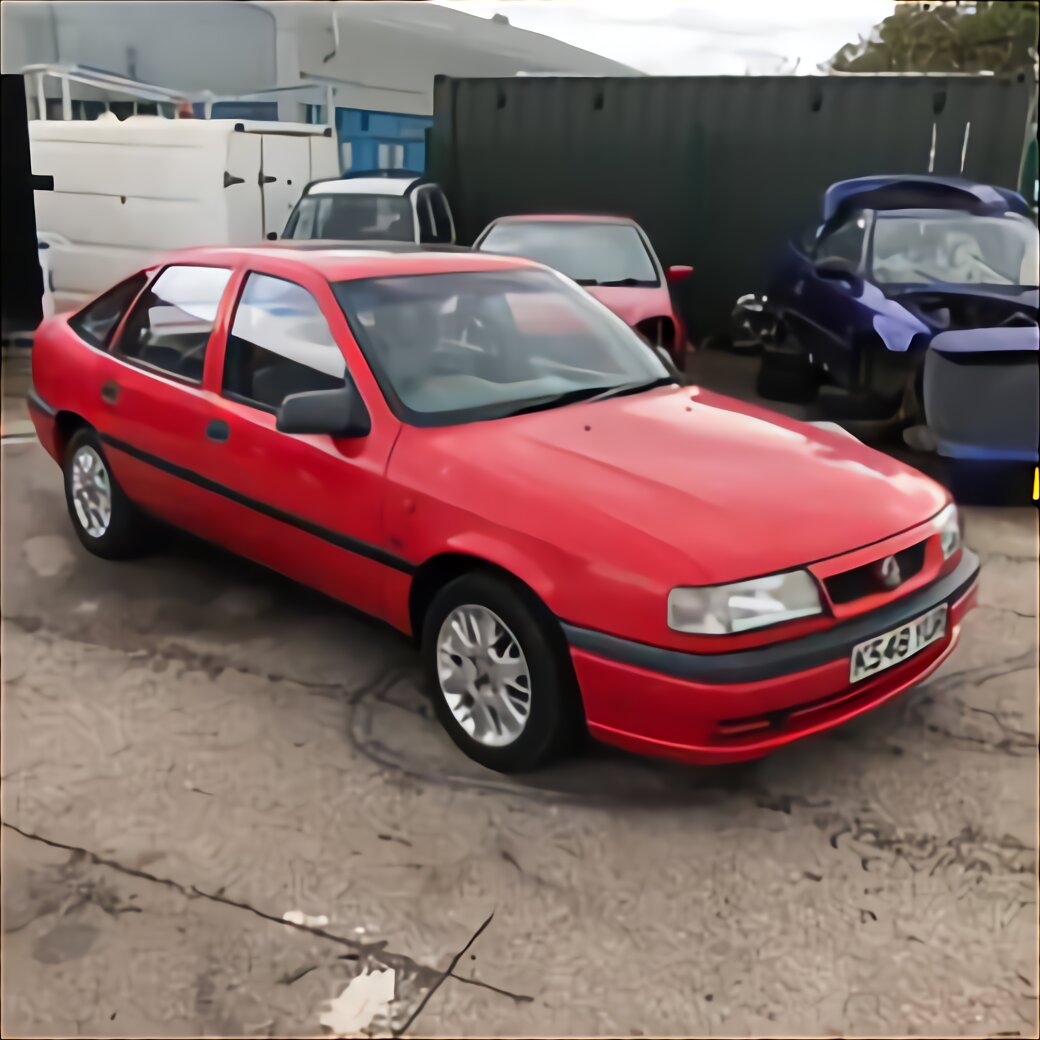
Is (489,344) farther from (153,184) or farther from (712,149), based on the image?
(712,149)

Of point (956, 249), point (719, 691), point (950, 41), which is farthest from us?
point (956, 249)

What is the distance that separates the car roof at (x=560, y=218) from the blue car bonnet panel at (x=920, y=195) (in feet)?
4.90

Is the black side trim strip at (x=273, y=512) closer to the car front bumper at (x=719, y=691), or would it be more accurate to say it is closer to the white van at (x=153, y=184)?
the car front bumper at (x=719, y=691)

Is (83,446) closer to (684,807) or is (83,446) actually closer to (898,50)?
(684,807)

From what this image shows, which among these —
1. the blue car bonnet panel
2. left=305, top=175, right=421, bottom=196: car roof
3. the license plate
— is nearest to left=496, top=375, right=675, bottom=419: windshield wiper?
the license plate

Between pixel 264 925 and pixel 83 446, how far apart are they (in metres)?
2.71

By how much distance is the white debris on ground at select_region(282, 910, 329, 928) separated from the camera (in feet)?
8.06

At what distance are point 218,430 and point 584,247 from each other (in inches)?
135

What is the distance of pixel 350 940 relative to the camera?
241 cm

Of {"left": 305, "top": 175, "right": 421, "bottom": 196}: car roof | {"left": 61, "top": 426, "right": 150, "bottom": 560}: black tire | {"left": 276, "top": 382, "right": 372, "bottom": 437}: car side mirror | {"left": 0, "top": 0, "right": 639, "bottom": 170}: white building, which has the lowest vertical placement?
{"left": 61, "top": 426, "right": 150, "bottom": 560}: black tire

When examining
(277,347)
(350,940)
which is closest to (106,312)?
(277,347)

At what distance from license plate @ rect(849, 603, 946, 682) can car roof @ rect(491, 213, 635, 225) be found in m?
4.34

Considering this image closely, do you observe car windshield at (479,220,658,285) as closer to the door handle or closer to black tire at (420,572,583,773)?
the door handle

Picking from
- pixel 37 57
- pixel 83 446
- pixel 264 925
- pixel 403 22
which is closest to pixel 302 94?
pixel 403 22
